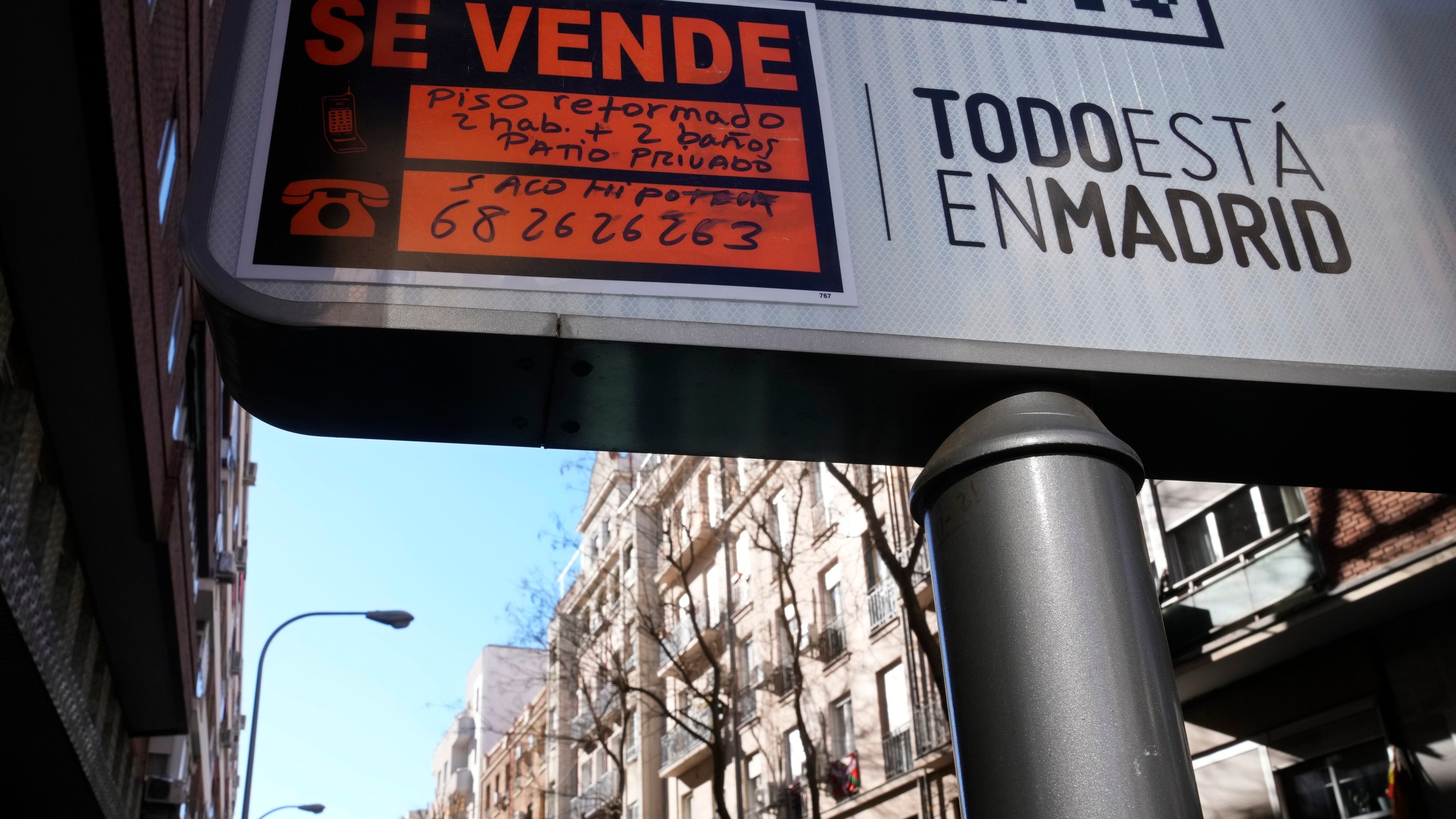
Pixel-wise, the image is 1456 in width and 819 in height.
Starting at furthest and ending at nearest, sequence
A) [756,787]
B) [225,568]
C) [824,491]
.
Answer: [756,787] → [824,491] → [225,568]

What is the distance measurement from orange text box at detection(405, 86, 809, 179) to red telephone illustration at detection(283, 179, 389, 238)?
0.18 m

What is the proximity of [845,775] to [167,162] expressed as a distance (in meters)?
18.6

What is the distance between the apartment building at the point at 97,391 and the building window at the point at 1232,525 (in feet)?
39.0

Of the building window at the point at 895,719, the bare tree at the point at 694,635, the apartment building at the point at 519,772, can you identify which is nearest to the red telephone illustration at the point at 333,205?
the building window at the point at 895,719

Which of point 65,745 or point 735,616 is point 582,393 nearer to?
point 65,745

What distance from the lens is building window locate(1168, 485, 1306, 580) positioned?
14359 mm

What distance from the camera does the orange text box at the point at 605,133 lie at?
10.6ft

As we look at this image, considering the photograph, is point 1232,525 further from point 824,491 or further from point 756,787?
point 756,787

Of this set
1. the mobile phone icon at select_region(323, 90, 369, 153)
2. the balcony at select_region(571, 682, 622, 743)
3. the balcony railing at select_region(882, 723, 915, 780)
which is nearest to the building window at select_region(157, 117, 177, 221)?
the mobile phone icon at select_region(323, 90, 369, 153)

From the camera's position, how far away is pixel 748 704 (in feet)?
97.9

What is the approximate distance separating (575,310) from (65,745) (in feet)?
31.5

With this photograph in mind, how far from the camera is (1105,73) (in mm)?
3791

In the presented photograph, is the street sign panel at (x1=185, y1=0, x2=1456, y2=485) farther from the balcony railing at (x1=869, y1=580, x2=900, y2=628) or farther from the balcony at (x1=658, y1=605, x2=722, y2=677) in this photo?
the balcony at (x1=658, y1=605, x2=722, y2=677)

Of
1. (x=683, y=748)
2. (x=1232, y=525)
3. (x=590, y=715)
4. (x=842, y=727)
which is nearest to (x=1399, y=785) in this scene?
(x=1232, y=525)
